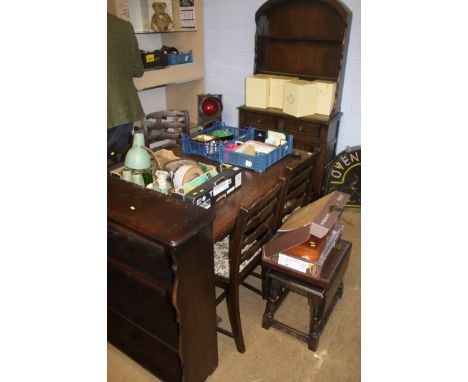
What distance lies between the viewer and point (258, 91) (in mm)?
3109

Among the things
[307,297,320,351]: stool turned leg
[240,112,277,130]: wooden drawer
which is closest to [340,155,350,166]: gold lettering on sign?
[240,112,277,130]: wooden drawer

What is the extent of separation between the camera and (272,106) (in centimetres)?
316

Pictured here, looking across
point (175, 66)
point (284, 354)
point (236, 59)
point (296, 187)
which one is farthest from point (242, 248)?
point (236, 59)

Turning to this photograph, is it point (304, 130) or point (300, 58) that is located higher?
point (300, 58)

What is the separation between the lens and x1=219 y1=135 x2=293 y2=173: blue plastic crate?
75.3 inches

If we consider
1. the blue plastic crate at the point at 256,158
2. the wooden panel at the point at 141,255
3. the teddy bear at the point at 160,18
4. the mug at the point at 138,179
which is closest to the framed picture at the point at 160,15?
the teddy bear at the point at 160,18

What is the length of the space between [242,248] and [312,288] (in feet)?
1.28

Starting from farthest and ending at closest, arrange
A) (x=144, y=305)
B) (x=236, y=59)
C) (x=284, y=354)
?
1. (x=236, y=59)
2. (x=284, y=354)
3. (x=144, y=305)

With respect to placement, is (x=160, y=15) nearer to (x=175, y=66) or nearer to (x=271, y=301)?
(x=175, y=66)

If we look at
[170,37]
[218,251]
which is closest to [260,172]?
[218,251]

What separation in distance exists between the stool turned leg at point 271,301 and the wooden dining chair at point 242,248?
133 millimetres
